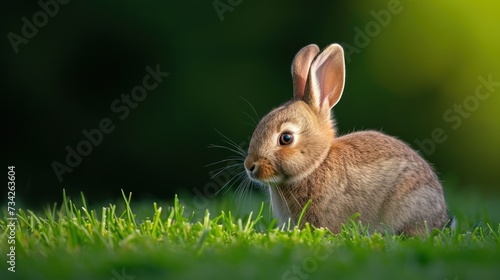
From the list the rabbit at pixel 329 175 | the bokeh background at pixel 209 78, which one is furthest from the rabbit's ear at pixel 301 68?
the bokeh background at pixel 209 78

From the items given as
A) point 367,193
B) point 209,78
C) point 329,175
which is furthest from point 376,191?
point 209,78

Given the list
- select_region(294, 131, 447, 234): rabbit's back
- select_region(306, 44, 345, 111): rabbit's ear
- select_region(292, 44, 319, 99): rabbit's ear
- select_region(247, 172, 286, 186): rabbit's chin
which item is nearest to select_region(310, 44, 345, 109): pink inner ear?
select_region(306, 44, 345, 111): rabbit's ear

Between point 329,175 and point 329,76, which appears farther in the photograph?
point 329,76

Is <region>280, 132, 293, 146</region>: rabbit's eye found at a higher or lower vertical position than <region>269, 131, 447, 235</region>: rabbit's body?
higher

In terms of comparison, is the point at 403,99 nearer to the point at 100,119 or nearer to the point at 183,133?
the point at 183,133

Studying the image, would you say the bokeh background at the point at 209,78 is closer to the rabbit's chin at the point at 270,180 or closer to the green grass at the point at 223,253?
the rabbit's chin at the point at 270,180

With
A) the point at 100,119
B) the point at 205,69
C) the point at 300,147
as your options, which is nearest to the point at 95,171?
the point at 100,119

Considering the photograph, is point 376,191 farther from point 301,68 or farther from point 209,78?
point 209,78

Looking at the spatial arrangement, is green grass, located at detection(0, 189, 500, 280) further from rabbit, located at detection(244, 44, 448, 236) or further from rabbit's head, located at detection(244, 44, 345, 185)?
rabbit's head, located at detection(244, 44, 345, 185)
